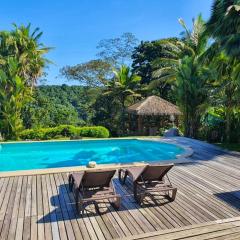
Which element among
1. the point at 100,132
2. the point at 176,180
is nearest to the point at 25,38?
the point at 100,132

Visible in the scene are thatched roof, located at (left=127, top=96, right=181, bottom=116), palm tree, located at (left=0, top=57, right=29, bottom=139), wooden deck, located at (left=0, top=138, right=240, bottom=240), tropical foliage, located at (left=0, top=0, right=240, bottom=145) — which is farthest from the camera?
thatched roof, located at (left=127, top=96, right=181, bottom=116)

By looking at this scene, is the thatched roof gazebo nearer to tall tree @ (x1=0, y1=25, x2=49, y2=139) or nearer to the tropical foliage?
the tropical foliage

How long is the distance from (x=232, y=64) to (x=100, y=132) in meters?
10.5

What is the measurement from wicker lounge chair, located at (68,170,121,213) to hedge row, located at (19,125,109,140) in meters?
13.1

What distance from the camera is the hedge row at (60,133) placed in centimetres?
1969

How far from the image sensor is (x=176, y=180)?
824 centimetres

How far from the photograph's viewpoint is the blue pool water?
13555 millimetres

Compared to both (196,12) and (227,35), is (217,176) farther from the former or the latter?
(196,12)

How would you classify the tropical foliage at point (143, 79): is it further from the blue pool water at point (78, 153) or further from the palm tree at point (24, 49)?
the blue pool water at point (78, 153)

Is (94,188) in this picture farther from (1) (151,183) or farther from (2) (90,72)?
(2) (90,72)

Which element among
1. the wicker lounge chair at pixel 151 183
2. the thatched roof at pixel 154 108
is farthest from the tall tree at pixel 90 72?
the wicker lounge chair at pixel 151 183

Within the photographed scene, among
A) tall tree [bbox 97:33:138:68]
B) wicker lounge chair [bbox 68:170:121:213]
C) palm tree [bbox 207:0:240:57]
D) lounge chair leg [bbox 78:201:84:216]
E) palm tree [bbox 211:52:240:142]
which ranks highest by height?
tall tree [bbox 97:33:138:68]

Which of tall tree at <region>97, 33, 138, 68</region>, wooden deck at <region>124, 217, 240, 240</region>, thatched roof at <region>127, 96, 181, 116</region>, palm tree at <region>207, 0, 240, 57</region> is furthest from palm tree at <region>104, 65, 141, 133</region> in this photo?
wooden deck at <region>124, 217, 240, 240</region>

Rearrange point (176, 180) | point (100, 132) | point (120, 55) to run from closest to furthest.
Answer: point (176, 180) → point (100, 132) → point (120, 55)
